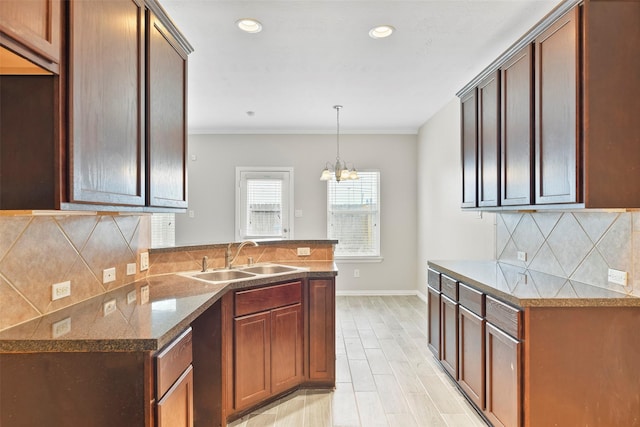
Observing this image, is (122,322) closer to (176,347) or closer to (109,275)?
(176,347)

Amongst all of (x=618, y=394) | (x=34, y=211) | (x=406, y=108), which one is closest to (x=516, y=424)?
(x=618, y=394)

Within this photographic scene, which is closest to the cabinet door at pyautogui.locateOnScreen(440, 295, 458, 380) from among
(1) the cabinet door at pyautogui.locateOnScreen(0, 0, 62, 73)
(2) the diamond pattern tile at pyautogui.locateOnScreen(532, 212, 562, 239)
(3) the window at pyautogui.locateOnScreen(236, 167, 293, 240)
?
(2) the diamond pattern tile at pyautogui.locateOnScreen(532, 212, 562, 239)

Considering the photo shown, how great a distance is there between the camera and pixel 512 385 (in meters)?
2.00

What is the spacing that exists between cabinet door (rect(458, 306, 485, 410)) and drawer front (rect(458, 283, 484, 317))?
4 cm

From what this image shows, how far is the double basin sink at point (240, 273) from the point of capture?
265cm

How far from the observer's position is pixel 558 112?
2.05 m

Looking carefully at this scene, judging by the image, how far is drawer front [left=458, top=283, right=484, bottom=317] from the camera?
2355 mm

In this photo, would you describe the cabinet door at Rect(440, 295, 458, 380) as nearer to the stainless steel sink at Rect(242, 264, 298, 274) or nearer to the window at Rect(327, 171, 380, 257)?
the stainless steel sink at Rect(242, 264, 298, 274)

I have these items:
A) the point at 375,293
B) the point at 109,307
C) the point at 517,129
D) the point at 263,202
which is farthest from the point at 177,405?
the point at 375,293

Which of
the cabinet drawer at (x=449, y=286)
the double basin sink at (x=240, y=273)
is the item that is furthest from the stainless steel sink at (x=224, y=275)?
the cabinet drawer at (x=449, y=286)

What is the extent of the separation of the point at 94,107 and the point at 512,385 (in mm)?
2498

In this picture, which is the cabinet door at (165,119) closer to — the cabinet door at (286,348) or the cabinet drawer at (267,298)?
the cabinet drawer at (267,298)

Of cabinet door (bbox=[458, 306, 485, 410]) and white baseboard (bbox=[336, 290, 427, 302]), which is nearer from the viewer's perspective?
cabinet door (bbox=[458, 306, 485, 410])

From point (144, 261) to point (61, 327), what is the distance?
1.07 m
